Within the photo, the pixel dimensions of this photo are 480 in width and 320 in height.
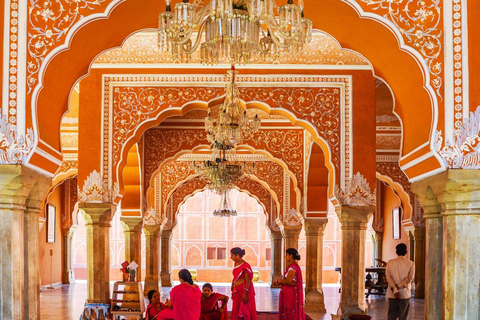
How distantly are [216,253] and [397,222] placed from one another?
9444 millimetres

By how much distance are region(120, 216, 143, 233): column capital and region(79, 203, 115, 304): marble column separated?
3263 millimetres

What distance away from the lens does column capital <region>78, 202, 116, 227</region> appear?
8938 millimetres

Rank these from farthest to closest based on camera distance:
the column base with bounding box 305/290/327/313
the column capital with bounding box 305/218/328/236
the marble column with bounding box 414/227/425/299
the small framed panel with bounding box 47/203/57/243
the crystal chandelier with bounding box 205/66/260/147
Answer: the small framed panel with bounding box 47/203/57/243, the marble column with bounding box 414/227/425/299, the column capital with bounding box 305/218/328/236, the column base with bounding box 305/290/327/313, the crystal chandelier with bounding box 205/66/260/147

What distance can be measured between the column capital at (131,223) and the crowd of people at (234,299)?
5293mm

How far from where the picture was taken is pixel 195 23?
151 inches

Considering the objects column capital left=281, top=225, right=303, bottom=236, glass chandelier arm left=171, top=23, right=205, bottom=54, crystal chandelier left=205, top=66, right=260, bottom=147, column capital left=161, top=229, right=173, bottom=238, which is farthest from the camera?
column capital left=161, top=229, right=173, bottom=238

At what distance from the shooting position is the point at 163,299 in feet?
48.1

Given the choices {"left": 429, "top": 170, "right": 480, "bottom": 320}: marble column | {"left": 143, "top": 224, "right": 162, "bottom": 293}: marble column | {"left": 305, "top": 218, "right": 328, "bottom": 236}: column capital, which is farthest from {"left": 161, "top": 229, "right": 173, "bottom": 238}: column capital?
{"left": 429, "top": 170, "right": 480, "bottom": 320}: marble column

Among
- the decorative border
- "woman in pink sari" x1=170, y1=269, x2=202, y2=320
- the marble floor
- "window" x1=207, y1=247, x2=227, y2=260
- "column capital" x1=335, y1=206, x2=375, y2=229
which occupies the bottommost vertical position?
"window" x1=207, y1=247, x2=227, y2=260

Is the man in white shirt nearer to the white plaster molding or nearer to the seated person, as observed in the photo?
the white plaster molding

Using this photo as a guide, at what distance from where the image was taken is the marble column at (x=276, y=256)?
64.0 ft

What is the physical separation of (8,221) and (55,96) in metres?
1.04

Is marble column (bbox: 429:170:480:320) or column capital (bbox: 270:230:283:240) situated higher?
marble column (bbox: 429:170:480:320)

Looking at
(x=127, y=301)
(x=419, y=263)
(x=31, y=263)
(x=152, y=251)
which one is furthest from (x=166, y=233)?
(x=31, y=263)
